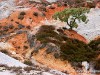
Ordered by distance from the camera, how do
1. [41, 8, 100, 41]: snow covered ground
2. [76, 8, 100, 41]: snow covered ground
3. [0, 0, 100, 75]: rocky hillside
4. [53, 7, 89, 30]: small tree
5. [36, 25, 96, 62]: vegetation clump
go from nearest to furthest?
[0, 0, 100, 75]: rocky hillside, [36, 25, 96, 62]: vegetation clump, [53, 7, 89, 30]: small tree, [76, 8, 100, 41]: snow covered ground, [41, 8, 100, 41]: snow covered ground

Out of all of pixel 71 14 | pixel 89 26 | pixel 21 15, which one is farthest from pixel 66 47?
pixel 21 15

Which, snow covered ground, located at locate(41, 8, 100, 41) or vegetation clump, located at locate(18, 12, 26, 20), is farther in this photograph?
vegetation clump, located at locate(18, 12, 26, 20)

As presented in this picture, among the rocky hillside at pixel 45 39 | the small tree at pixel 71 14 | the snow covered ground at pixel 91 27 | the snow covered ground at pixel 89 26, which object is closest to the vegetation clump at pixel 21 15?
the rocky hillside at pixel 45 39

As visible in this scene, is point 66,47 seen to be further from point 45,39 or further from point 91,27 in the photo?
point 91,27

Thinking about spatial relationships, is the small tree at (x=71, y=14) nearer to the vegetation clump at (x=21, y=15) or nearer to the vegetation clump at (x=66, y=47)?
the vegetation clump at (x=66, y=47)

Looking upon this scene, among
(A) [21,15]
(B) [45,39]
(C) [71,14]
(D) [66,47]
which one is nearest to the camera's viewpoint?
(D) [66,47]

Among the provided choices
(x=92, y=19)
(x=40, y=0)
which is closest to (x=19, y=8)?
(x=40, y=0)

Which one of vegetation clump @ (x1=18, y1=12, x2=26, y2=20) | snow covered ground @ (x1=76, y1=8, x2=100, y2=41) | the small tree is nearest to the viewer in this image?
the small tree

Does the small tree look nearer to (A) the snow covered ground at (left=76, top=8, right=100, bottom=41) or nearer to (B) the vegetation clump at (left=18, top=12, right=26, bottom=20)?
(A) the snow covered ground at (left=76, top=8, right=100, bottom=41)

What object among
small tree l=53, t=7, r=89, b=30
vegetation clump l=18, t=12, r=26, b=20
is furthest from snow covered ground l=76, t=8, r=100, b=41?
vegetation clump l=18, t=12, r=26, b=20

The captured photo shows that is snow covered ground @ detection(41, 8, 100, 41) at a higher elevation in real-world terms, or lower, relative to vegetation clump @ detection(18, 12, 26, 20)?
lower

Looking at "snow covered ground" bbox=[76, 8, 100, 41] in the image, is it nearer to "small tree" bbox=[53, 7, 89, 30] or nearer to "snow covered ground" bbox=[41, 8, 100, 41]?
"snow covered ground" bbox=[41, 8, 100, 41]

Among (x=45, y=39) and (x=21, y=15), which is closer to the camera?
(x=45, y=39)
